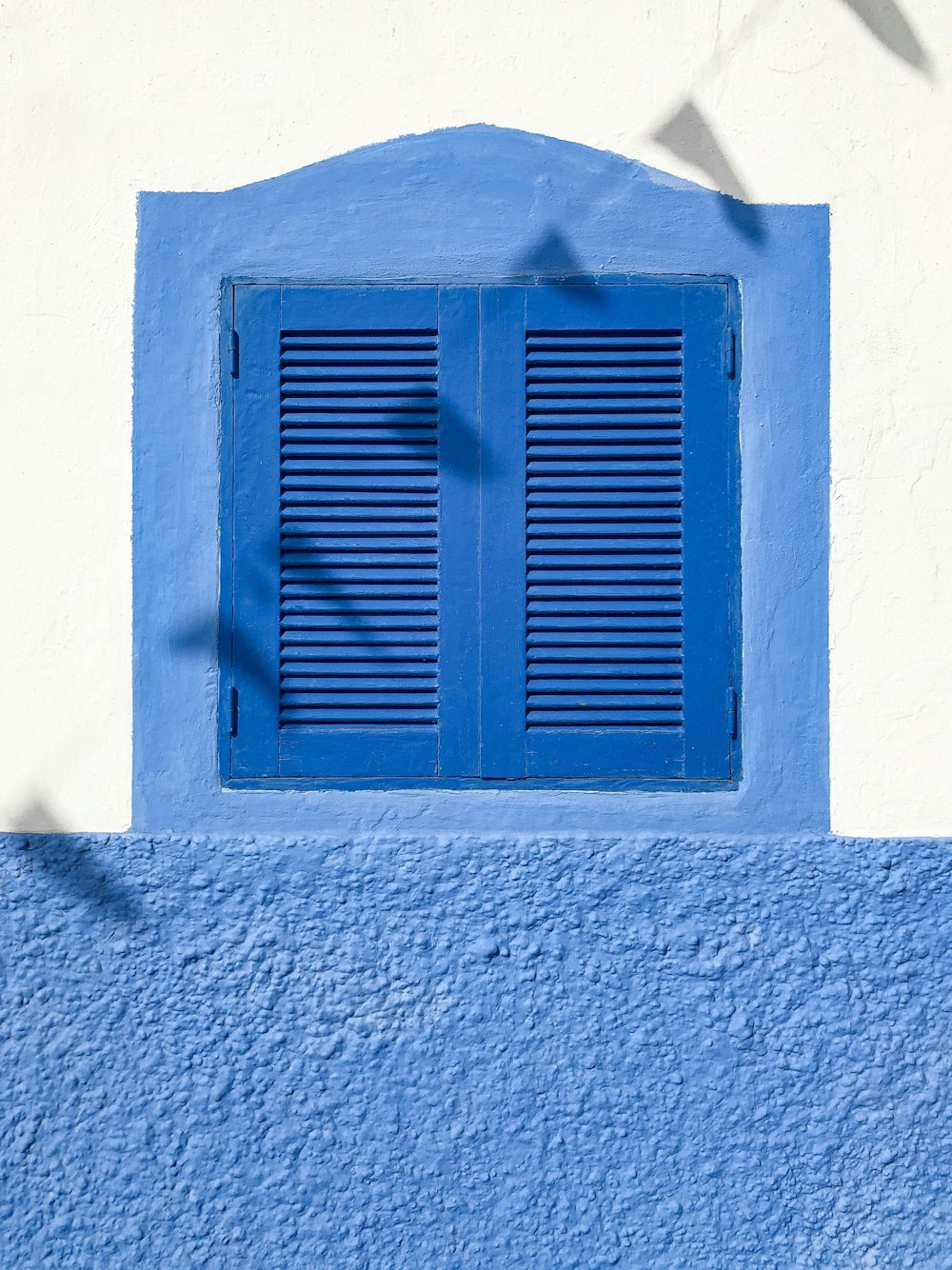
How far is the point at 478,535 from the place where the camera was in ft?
8.13

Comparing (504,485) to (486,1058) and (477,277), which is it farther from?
(486,1058)

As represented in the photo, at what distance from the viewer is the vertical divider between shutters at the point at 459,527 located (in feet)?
8.09

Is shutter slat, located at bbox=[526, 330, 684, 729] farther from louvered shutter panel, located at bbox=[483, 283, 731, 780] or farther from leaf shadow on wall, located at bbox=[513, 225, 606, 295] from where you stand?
leaf shadow on wall, located at bbox=[513, 225, 606, 295]

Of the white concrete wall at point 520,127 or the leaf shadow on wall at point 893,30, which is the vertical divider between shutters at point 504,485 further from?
the leaf shadow on wall at point 893,30

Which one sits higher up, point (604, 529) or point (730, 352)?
point (730, 352)

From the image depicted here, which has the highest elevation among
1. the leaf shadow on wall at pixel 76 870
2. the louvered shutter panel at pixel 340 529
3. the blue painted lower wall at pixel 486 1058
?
the louvered shutter panel at pixel 340 529

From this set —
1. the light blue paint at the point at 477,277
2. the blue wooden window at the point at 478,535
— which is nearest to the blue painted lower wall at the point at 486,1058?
the light blue paint at the point at 477,277

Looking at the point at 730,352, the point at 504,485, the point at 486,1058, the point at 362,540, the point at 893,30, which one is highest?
the point at 893,30

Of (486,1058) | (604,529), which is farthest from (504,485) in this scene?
(486,1058)

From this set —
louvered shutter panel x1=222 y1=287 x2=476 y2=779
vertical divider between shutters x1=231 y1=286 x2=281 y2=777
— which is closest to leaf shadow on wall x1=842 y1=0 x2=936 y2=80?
louvered shutter panel x1=222 y1=287 x2=476 y2=779

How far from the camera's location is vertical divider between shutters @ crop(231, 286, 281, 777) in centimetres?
246

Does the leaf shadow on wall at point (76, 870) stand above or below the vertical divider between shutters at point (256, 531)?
below

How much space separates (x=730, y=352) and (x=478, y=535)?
28.5 inches

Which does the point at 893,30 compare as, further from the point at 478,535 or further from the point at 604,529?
the point at 478,535
